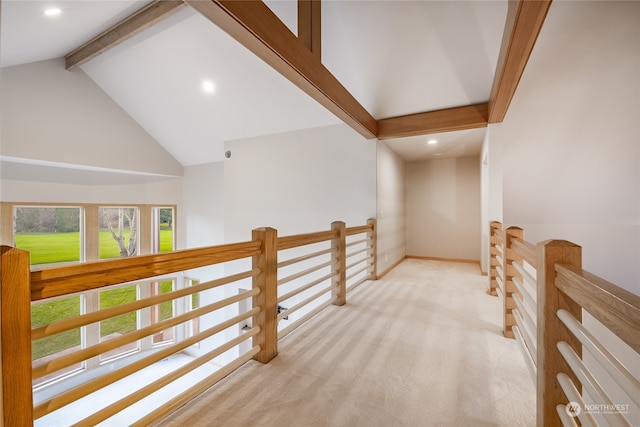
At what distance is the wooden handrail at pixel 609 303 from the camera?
2.00 ft

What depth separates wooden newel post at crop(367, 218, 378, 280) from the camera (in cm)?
385

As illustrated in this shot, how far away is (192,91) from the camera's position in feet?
15.0

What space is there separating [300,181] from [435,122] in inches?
87.4

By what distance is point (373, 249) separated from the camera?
3.87 m

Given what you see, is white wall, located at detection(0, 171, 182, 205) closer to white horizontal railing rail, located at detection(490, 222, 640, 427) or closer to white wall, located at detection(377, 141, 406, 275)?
white wall, located at detection(377, 141, 406, 275)

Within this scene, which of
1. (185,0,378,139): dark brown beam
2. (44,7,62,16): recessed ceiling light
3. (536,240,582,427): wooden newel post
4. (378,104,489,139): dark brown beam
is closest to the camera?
(536,240,582,427): wooden newel post

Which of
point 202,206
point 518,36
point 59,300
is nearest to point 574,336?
point 518,36

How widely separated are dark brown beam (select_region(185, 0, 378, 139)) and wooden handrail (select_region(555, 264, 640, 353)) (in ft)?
6.26

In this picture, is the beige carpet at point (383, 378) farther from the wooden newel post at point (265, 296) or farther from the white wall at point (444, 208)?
the white wall at point (444, 208)

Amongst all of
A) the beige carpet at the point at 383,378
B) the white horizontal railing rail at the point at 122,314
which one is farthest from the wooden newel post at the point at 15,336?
the beige carpet at the point at 383,378

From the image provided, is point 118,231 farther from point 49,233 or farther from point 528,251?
point 528,251

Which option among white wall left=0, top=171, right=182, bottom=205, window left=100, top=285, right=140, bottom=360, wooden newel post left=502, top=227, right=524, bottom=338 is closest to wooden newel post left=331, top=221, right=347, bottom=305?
wooden newel post left=502, top=227, right=524, bottom=338

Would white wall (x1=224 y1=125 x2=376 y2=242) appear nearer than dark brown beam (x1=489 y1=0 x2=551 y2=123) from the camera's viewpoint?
No

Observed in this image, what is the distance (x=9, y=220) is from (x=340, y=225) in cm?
581
